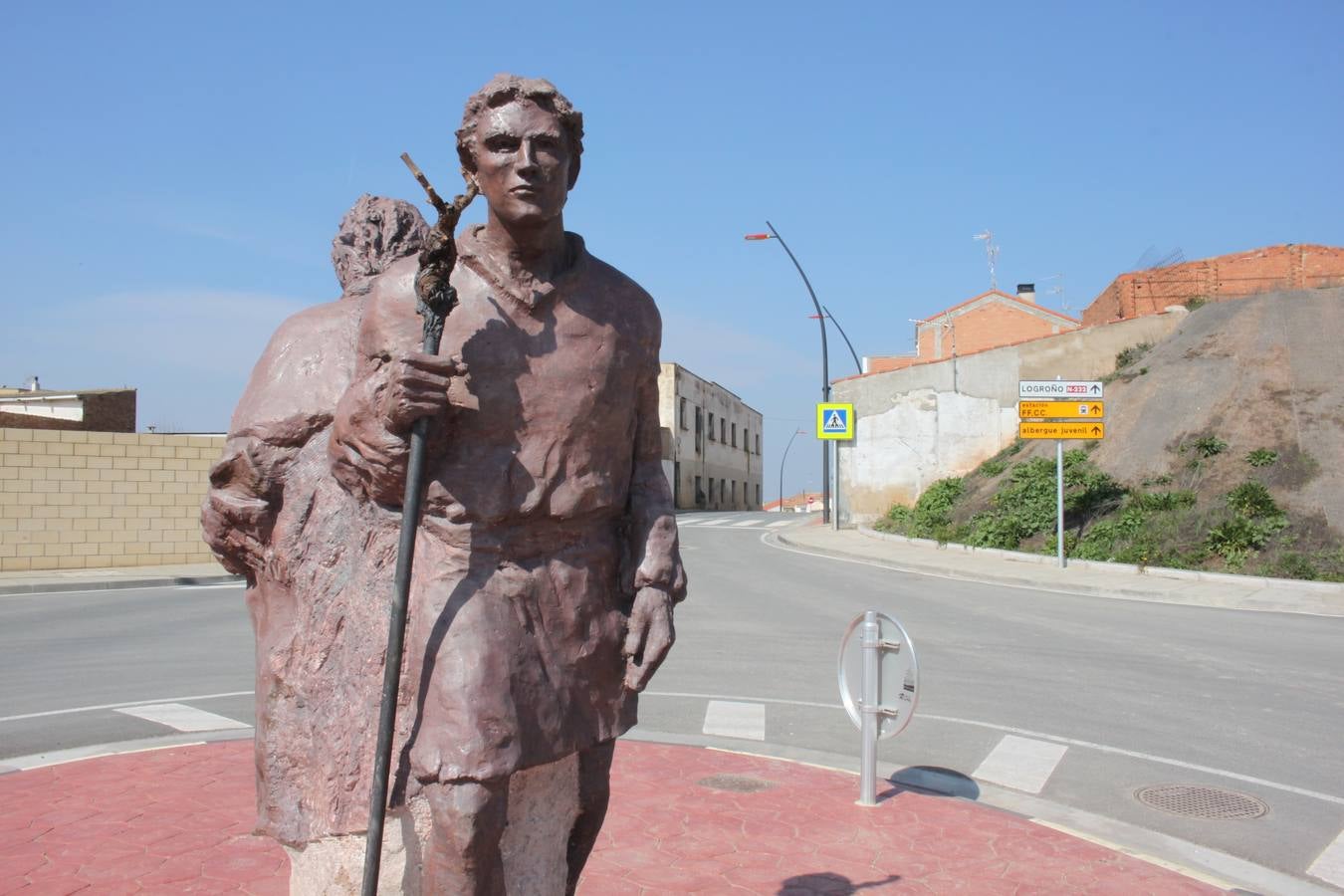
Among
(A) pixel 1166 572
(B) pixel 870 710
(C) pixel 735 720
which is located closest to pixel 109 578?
(C) pixel 735 720

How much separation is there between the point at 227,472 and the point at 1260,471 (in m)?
19.2

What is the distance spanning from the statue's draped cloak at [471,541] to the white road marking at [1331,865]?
12.6 feet

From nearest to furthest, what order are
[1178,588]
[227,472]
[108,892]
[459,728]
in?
1. [459,728]
2. [227,472]
3. [108,892]
4. [1178,588]

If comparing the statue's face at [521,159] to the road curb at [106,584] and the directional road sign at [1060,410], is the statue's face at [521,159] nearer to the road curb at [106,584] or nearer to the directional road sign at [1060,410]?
the road curb at [106,584]

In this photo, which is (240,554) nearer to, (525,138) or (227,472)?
(227,472)

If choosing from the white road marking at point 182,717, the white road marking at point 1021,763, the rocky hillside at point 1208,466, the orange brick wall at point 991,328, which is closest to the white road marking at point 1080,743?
the white road marking at point 1021,763

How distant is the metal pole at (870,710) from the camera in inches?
224

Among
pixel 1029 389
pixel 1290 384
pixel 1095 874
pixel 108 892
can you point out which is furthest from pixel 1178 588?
pixel 108 892

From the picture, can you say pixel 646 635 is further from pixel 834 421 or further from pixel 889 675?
pixel 834 421

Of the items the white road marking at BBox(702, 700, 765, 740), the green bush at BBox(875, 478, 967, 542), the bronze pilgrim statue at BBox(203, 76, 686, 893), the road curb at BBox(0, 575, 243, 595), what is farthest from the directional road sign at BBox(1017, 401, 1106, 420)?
the bronze pilgrim statue at BBox(203, 76, 686, 893)

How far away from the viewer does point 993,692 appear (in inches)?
333

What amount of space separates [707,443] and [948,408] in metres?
26.3

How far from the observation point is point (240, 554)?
304cm

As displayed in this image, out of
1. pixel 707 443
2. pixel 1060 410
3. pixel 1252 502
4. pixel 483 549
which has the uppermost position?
pixel 707 443
